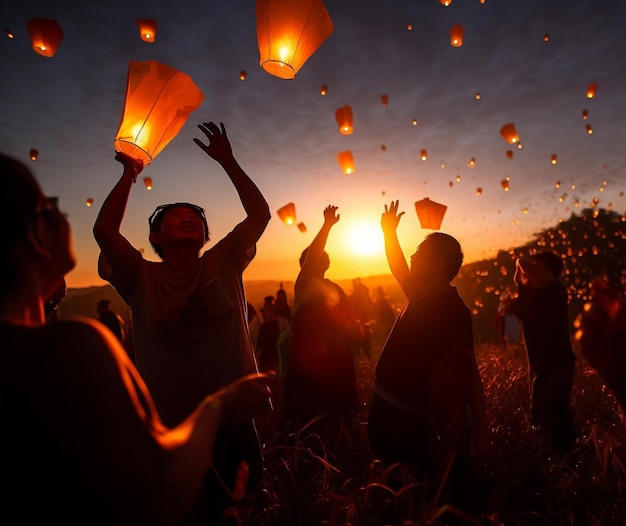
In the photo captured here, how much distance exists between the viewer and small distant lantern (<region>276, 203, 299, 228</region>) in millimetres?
7438

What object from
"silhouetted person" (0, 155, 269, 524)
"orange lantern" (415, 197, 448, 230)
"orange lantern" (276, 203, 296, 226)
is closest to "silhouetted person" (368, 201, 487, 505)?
"silhouetted person" (0, 155, 269, 524)

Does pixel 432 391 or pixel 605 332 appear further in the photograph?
pixel 432 391

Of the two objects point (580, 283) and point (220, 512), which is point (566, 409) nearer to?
point (220, 512)

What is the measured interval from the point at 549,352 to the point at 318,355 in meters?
2.01

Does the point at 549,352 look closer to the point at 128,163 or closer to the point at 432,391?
the point at 432,391

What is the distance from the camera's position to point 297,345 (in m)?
3.54

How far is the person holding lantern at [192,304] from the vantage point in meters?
1.96

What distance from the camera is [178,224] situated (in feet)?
7.40

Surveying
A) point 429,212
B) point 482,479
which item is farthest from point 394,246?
point 429,212

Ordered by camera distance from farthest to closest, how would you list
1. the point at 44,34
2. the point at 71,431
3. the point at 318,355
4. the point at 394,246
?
1. the point at 44,34
2. the point at 318,355
3. the point at 394,246
4. the point at 71,431

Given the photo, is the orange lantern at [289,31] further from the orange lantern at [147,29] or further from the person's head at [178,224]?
the orange lantern at [147,29]

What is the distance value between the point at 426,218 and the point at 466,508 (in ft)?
12.7

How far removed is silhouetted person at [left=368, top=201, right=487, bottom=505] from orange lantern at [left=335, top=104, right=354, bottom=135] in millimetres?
3772

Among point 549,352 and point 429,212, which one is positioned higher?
point 429,212
